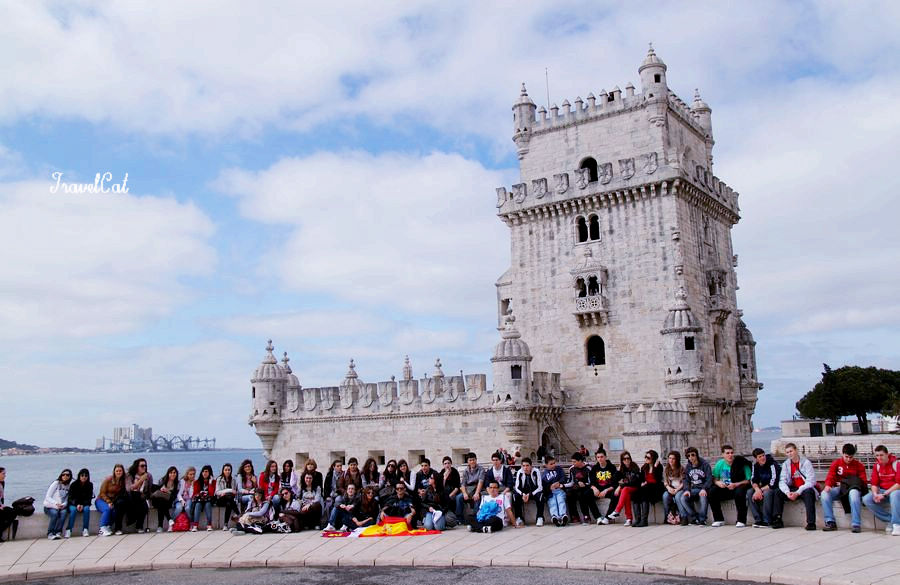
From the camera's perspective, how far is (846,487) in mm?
13789

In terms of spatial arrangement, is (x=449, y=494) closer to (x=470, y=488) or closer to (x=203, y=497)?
(x=470, y=488)

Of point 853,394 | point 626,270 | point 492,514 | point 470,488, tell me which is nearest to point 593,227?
point 626,270

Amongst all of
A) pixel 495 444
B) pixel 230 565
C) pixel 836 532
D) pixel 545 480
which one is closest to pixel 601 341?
pixel 495 444

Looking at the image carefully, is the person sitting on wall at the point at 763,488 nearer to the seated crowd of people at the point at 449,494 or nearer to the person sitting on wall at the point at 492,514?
the seated crowd of people at the point at 449,494

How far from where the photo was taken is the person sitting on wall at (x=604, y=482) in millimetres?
15766

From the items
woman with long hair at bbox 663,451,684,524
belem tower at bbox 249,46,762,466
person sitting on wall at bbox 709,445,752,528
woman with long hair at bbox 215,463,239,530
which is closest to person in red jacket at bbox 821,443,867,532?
person sitting on wall at bbox 709,445,752,528

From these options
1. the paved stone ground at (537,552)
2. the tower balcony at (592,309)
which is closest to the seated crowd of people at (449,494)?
the paved stone ground at (537,552)

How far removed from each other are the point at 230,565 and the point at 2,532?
5435mm

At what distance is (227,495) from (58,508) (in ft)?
10.1

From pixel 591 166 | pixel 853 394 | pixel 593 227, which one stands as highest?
pixel 591 166

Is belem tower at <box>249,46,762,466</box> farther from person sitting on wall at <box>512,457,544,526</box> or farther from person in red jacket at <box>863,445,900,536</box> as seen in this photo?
person in red jacket at <box>863,445,900,536</box>

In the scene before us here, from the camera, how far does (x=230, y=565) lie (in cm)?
1335

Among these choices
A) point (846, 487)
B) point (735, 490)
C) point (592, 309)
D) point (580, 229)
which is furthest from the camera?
point (580, 229)

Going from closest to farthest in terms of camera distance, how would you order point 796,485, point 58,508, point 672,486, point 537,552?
point 537,552 → point 796,485 → point 672,486 → point 58,508
